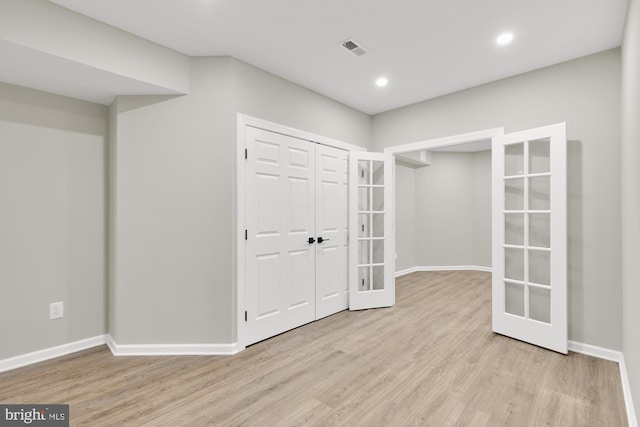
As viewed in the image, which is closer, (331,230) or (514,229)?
(514,229)

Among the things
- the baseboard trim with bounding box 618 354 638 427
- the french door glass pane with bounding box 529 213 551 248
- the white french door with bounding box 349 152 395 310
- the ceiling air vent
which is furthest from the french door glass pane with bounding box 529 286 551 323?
the ceiling air vent

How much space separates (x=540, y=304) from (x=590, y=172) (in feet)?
4.24

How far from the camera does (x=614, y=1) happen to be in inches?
84.2

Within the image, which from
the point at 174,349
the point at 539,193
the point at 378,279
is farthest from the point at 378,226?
the point at 174,349

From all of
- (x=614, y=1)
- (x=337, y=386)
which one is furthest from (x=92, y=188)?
(x=614, y=1)

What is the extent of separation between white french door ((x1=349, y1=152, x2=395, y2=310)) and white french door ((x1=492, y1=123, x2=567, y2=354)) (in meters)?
1.31

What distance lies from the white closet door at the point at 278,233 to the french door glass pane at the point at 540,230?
2223 mm

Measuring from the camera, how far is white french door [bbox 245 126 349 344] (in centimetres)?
A: 299

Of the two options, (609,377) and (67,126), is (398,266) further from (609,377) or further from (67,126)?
(67,126)

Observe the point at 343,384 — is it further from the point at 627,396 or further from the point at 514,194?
the point at 514,194

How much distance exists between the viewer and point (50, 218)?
2.72 meters

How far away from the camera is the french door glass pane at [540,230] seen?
2.89m

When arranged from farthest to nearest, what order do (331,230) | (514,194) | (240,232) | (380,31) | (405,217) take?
(405,217), (331,230), (514,194), (240,232), (380,31)

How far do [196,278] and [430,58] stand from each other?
3.02 metres
